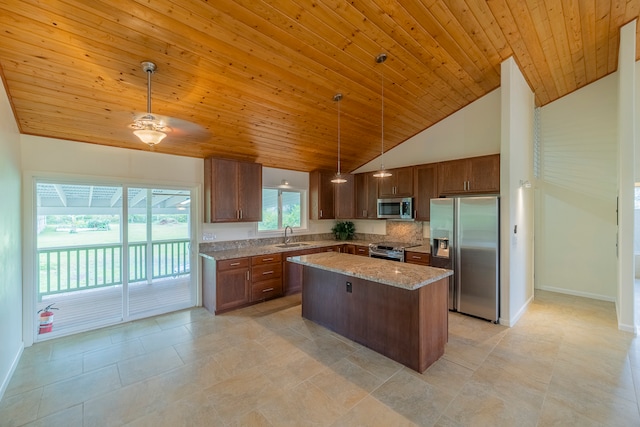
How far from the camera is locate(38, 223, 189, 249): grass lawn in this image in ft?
11.8

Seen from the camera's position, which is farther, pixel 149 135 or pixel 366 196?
pixel 366 196

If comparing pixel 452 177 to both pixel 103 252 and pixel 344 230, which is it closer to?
pixel 344 230

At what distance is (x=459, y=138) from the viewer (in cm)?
489

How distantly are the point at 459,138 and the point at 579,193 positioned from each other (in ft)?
7.60

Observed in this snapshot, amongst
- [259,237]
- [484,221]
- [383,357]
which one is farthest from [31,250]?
[484,221]

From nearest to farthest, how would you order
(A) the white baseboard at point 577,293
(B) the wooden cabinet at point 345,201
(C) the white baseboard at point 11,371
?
(C) the white baseboard at point 11,371 < (A) the white baseboard at point 577,293 < (B) the wooden cabinet at point 345,201

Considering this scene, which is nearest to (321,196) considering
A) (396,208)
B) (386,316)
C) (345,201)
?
(345,201)

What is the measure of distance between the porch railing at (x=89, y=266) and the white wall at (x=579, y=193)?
6586 millimetres

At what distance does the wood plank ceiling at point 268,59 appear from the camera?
2.24m

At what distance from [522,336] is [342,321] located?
2.21 m

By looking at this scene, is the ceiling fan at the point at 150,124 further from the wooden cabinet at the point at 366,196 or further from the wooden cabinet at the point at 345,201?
the wooden cabinet at the point at 366,196

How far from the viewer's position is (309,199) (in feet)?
20.0

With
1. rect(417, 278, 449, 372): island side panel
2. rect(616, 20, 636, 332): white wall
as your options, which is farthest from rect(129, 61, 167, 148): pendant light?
rect(616, 20, 636, 332): white wall

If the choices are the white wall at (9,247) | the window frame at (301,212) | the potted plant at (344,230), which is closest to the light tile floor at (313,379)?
the white wall at (9,247)
